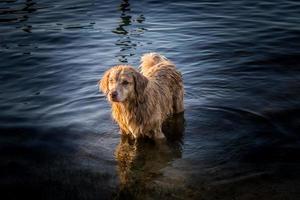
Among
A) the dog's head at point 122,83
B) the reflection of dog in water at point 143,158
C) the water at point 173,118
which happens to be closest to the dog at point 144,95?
the dog's head at point 122,83

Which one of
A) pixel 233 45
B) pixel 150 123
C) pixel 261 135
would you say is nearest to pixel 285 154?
pixel 261 135

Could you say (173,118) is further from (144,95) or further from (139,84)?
(139,84)

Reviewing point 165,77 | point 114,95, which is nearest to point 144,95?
point 114,95

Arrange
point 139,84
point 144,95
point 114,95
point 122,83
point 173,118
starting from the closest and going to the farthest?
point 114,95 < point 122,83 < point 139,84 < point 144,95 < point 173,118

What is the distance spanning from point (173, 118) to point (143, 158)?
175 centimetres

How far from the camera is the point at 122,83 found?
802cm

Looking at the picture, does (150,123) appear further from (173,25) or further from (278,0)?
(278,0)

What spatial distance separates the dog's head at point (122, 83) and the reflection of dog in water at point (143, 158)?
3.70 ft

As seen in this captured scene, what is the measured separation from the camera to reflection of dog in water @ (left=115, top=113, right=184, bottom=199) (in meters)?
7.60

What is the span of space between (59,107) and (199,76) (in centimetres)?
381

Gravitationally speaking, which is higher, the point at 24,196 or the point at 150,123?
the point at 150,123

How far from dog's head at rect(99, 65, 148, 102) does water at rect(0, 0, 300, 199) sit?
4.18ft

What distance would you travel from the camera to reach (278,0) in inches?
771

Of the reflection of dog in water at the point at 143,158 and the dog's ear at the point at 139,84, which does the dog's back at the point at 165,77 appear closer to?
the reflection of dog in water at the point at 143,158
